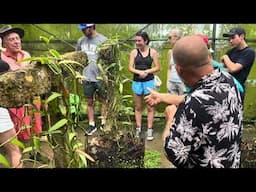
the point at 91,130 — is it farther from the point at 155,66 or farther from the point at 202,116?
the point at 202,116

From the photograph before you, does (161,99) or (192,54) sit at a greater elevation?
(192,54)

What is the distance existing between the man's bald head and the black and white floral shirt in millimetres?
74

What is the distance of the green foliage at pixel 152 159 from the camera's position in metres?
3.74

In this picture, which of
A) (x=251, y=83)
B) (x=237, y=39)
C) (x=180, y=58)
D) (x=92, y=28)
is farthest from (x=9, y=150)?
(x=251, y=83)

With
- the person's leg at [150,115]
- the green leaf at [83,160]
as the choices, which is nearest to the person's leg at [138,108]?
the person's leg at [150,115]

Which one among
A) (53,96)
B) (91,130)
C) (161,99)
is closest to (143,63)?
(91,130)

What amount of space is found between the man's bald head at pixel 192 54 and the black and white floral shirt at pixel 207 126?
0.07 meters

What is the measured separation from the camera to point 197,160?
1696 millimetres

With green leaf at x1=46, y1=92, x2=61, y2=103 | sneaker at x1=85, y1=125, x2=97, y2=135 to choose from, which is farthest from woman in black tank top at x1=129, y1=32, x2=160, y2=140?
green leaf at x1=46, y1=92, x2=61, y2=103

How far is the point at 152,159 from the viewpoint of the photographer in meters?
3.91

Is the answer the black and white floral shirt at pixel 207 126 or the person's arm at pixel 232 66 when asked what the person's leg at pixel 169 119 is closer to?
the black and white floral shirt at pixel 207 126

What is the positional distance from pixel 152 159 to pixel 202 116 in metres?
2.35

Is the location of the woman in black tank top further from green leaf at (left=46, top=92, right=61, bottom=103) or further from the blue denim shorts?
green leaf at (left=46, top=92, right=61, bottom=103)
